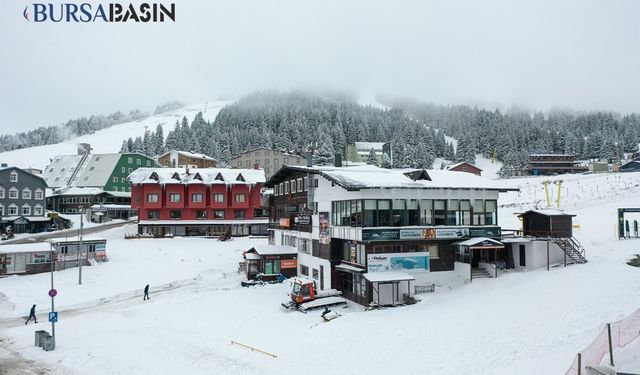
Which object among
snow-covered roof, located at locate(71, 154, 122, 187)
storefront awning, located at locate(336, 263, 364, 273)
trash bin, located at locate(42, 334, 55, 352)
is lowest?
trash bin, located at locate(42, 334, 55, 352)

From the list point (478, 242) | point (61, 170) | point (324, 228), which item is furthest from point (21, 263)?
point (61, 170)

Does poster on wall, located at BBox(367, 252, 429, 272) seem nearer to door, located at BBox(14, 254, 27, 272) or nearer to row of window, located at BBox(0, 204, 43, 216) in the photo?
door, located at BBox(14, 254, 27, 272)

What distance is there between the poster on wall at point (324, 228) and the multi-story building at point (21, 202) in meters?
58.7

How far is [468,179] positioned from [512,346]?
72.5 ft

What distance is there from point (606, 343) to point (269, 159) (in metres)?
118

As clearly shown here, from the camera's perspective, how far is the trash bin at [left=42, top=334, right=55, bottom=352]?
92.8 feet

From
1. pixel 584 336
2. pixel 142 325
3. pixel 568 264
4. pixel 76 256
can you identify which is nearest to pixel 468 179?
pixel 568 264

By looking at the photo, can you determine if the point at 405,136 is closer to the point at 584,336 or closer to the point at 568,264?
the point at 568,264

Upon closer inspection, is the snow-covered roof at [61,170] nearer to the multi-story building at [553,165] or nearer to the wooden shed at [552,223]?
the wooden shed at [552,223]

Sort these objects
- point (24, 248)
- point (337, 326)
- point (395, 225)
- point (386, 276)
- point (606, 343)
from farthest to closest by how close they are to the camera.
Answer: point (24, 248) < point (395, 225) < point (386, 276) < point (337, 326) < point (606, 343)

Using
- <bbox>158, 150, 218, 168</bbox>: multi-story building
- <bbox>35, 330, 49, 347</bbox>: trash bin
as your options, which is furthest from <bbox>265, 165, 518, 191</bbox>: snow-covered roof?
<bbox>158, 150, 218, 168</bbox>: multi-story building

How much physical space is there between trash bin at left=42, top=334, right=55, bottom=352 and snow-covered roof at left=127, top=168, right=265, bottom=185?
2038 inches

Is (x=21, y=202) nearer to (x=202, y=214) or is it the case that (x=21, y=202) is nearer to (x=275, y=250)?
(x=202, y=214)

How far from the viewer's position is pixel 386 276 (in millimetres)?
35281
